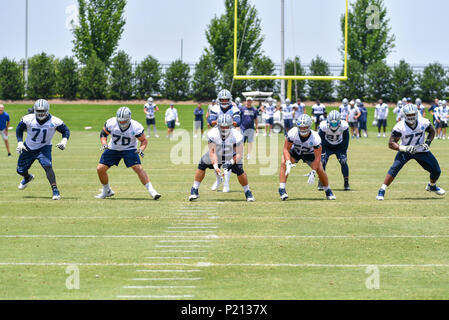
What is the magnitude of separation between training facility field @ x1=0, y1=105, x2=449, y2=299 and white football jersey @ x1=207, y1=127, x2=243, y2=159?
2.53 feet

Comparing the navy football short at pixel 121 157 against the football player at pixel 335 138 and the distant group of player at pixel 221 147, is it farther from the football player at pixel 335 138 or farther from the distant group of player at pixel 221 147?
the football player at pixel 335 138

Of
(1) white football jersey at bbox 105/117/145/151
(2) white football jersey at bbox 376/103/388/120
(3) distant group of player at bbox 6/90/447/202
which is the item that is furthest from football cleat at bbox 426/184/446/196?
(2) white football jersey at bbox 376/103/388/120

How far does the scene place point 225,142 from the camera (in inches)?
488

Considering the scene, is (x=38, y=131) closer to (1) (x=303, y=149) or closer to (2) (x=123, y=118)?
(2) (x=123, y=118)

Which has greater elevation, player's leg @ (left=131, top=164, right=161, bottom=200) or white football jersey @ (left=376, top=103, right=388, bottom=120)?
white football jersey @ (left=376, top=103, right=388, bottom=120)

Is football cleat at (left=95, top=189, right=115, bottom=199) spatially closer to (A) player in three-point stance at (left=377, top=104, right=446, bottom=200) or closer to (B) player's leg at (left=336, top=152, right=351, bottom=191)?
(B) player's leg at (left=336, top=152, right=351, bottom=191)

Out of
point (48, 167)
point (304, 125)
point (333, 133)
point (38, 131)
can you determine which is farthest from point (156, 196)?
point (333, 133)

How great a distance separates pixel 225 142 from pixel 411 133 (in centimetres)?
292

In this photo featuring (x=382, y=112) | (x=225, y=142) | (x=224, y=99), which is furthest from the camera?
(x=382, y=112)

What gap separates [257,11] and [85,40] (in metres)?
12.3

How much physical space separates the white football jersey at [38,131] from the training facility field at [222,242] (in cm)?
87

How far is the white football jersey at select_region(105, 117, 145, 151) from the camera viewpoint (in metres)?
12.6
